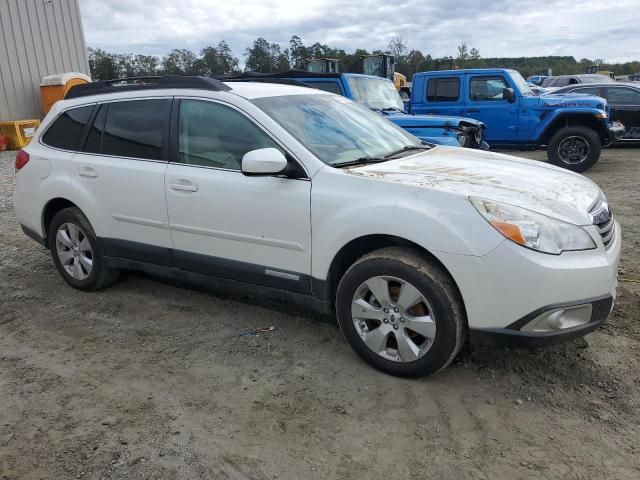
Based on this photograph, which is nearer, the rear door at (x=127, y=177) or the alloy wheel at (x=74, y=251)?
the rear door at (x=127, y=177)

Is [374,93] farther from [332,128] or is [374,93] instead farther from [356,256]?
[356,256]

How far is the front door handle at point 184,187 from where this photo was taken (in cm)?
368

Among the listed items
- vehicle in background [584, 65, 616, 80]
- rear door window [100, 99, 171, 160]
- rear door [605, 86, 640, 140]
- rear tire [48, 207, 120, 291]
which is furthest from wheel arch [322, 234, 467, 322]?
vehicle in background [584, 65, 616, 80]

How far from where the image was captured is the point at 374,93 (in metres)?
9.24

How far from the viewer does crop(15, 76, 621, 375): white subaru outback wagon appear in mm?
2766

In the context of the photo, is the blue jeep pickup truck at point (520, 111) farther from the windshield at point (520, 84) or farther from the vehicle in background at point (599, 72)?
the vehicle in background at point (599, 72)

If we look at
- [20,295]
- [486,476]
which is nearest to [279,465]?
[486,476]

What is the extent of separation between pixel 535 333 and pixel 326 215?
1.31 meters

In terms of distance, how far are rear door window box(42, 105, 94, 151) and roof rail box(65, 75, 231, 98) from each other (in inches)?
6.3

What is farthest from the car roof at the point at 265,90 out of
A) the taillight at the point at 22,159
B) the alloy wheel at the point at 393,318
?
the taillight at the point at 22,159

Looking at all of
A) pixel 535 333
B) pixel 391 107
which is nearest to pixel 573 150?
pixel 391 107

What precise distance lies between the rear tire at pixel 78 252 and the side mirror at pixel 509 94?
869cm

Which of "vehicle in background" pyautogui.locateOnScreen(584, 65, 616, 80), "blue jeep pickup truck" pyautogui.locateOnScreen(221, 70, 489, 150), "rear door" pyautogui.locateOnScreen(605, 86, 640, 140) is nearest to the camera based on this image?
"blue jeep pickup truck" pyautogui.locateOnScreen(221, 70, 489, 150)

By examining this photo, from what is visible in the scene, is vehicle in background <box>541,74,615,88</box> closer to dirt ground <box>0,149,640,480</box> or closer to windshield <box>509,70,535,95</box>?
windshield <box>509,70,535,95</box>
